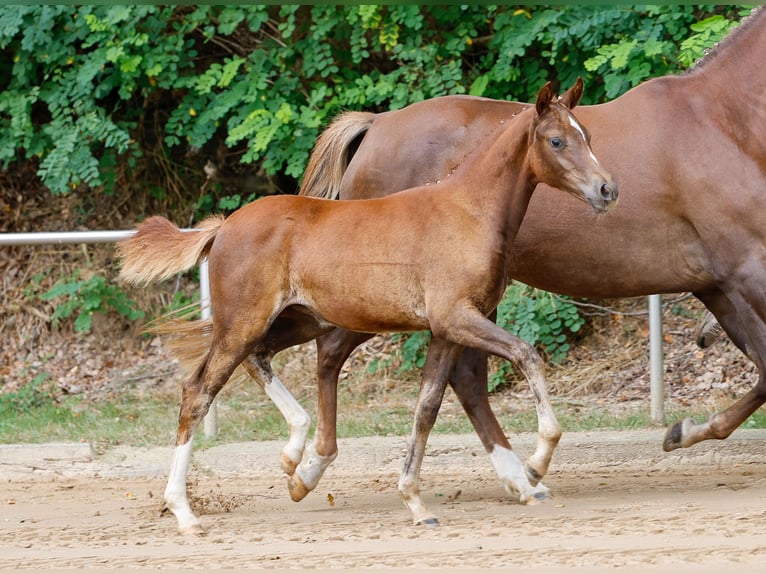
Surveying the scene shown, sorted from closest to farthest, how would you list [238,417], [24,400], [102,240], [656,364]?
[656,364] < [102,240] < [238,417] < [24,400]

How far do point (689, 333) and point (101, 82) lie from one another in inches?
218

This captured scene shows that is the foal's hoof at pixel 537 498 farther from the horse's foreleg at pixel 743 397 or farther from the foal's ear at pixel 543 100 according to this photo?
the foal's ear at pixel 543 100

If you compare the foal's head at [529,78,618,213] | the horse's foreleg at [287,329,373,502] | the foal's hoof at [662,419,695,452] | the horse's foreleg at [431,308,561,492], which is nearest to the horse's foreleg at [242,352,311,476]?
the horse's foreleg at [287,329,373,502]

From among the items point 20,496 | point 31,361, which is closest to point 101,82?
point 31,361

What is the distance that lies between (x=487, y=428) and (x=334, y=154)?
189cm

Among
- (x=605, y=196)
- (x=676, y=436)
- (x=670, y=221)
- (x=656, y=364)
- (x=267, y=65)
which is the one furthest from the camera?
(x=267, y=65)

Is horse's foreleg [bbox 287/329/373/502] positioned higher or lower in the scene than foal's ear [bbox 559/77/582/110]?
lower

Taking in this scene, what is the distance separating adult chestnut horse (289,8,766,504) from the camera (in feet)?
17.6

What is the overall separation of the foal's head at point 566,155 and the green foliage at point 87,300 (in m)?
5.45

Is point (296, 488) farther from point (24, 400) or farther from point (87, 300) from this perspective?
point (87, 300)

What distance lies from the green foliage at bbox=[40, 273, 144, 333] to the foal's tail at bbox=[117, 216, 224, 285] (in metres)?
4.05

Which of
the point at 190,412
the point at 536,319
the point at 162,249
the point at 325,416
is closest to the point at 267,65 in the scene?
the point at 536,319

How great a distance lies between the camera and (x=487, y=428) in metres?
5.64

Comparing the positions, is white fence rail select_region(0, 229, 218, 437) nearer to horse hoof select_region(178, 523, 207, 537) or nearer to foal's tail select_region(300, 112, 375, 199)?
foal's tail select_region(300, 112, 375, 199)
